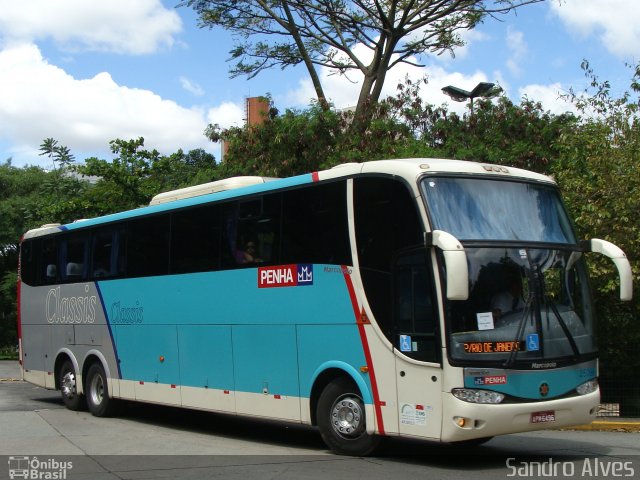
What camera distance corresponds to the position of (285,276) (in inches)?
445

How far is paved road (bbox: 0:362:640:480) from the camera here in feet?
30.3

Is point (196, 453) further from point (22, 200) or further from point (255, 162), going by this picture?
point (22, 200)

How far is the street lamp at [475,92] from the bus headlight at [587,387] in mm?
12328

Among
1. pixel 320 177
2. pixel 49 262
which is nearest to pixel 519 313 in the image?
pixel 320 177

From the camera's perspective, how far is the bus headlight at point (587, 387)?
32.0ft

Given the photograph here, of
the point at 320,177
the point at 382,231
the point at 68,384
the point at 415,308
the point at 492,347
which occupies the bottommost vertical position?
the point at 68,384

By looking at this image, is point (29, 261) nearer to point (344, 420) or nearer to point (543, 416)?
point (344, 420)

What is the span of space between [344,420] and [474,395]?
6.72ft

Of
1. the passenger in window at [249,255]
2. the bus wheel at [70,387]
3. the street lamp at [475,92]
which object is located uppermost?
the street lamp at [475,92]

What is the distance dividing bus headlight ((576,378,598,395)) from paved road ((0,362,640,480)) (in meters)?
0.82

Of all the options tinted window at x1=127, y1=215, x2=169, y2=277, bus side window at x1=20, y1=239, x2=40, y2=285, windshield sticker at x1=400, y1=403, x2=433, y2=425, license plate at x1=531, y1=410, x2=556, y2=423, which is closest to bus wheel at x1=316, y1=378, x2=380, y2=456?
windshield sticker at x1=400, y1=403, x2=433, y2=425

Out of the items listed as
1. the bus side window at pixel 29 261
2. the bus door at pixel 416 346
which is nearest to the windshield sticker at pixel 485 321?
the bus door at pixel 416 346

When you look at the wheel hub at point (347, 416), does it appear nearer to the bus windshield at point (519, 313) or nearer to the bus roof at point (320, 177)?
the bus windshield at point (519, 313)

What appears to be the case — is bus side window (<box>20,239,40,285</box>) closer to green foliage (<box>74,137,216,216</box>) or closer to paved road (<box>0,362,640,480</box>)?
paved road (<box>0,362,640,480</box>)
